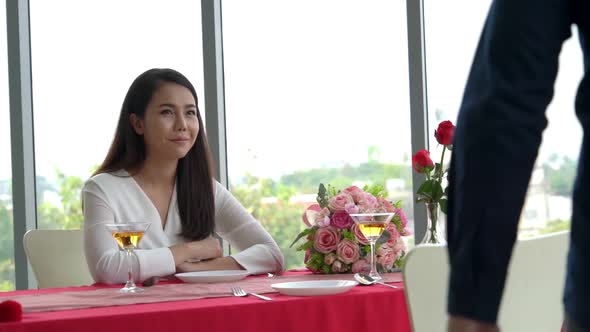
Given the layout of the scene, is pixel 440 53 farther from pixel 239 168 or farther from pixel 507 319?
pixel 507 319

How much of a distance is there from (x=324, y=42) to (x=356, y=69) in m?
0.22

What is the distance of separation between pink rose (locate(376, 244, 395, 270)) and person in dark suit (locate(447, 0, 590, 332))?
1493 millimetres

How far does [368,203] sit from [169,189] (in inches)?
33.8

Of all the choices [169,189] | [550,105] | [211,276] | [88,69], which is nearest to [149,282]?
[211,276]

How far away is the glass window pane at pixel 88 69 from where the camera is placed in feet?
14.0

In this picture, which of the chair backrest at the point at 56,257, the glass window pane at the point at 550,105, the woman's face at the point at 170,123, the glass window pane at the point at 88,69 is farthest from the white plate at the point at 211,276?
the glass window pane at the point at 88,69

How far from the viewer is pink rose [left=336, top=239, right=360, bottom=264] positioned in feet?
7.46

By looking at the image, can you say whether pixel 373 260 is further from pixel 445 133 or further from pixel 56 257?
pixel 56 257

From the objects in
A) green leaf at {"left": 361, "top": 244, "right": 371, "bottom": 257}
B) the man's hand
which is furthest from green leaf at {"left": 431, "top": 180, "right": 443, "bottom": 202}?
the man's hand

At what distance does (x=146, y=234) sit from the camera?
8.88 feet

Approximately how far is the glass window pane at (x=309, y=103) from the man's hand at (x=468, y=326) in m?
2.82

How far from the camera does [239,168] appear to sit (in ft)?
13.5

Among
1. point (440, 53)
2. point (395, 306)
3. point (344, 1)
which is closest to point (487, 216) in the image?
point (395, 306)

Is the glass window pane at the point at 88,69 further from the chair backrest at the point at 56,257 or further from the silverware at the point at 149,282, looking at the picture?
the silverware at the point at 149,282
